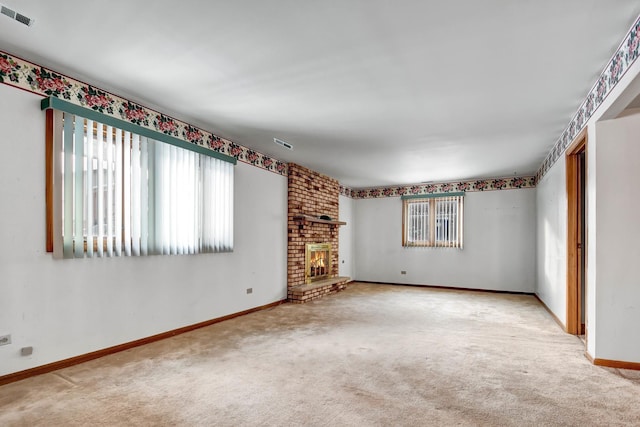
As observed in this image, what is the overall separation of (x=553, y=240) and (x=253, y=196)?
466 cm

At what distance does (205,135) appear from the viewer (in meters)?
4.53

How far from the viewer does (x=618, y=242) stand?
3.09 metres

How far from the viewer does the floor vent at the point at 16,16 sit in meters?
2.08

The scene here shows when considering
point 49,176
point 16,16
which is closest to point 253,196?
point 49,176

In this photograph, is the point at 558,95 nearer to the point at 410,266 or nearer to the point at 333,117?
the point at 333,117

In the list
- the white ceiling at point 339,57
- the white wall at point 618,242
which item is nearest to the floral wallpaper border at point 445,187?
the white ceiling at point 339,57

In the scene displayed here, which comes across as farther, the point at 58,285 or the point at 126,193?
the point at 126,193

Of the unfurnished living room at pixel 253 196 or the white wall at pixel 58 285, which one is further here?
the white wall at pixel 58 285

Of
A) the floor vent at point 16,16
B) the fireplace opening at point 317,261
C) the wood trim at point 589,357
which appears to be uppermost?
the floor vent at point 16,16

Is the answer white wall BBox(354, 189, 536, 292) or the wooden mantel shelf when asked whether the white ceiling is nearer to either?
the wooden mantel shelf

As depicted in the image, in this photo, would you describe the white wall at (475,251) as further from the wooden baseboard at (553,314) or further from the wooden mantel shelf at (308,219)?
the wooden mantel shelf at (308,219)

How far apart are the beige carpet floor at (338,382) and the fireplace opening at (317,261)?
236 centimetres

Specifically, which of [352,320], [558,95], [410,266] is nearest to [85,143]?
[352,320]

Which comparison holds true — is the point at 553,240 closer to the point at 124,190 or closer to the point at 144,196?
the point at 144,196
